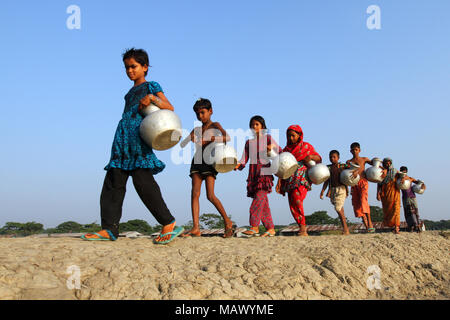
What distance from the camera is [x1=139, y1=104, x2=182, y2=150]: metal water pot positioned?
12.6ft

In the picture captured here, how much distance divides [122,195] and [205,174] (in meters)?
1.49

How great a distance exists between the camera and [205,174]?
542 cm

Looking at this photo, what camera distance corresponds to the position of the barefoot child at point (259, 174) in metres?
5.91

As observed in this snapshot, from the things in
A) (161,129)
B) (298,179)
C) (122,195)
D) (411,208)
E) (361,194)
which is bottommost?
(411,208)

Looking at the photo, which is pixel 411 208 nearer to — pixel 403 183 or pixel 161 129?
pixel 403 183

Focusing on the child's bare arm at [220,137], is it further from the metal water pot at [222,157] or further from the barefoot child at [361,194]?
the barefoot child at [361,194]

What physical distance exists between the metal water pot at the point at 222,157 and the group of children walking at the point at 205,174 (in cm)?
26

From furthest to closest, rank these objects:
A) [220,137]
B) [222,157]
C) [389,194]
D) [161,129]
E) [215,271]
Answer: [389,194]
[220,137]
[222,157]
[161,129]
[215,271]

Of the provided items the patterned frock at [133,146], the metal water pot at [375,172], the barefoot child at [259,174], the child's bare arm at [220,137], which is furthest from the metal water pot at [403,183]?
the patterned frock at [133,146]

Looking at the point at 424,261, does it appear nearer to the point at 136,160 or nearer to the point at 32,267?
the point at 136,160

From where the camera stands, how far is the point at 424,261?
4.41 metres

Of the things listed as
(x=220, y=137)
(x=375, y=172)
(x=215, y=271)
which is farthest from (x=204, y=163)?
(x=375, y=172)

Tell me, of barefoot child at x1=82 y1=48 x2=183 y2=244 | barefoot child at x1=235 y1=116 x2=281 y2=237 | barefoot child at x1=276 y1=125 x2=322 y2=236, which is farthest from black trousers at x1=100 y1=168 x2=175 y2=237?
barefoot child at x1=276 y1=125 x2=322 y2=236

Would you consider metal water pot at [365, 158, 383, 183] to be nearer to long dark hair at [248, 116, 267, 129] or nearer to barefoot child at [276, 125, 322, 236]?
barefoot child at [276, 125, 322, 236]
